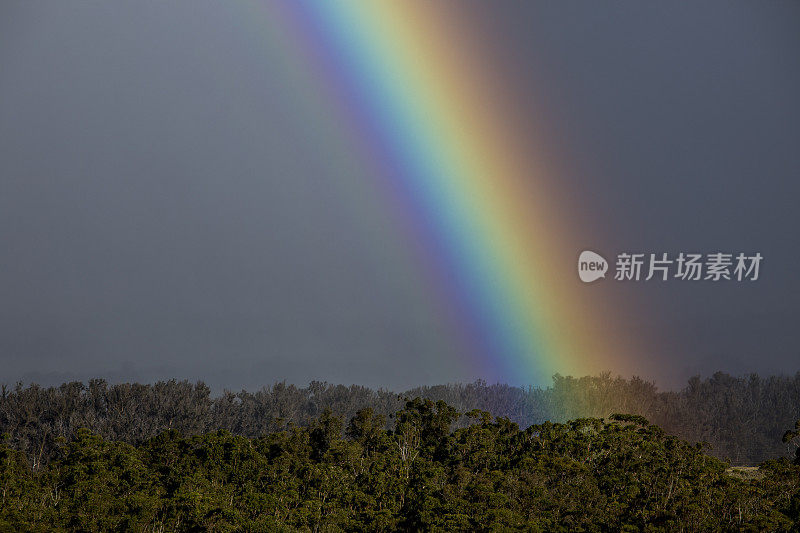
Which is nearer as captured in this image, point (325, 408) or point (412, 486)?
point (412, 486)

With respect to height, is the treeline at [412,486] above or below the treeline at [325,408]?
below

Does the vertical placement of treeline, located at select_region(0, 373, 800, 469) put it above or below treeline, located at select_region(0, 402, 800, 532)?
above

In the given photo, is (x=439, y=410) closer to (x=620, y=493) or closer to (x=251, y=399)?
(x=620, y=493)

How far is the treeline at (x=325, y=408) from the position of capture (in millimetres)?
133500

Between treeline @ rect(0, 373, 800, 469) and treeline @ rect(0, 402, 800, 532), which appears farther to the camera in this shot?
treeline @ rect(0, 373, 800, 469)

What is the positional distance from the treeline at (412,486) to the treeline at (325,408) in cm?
5187

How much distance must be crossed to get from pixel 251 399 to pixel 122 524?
402 ft

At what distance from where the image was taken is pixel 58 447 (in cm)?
12525

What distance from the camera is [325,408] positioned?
14488 cm

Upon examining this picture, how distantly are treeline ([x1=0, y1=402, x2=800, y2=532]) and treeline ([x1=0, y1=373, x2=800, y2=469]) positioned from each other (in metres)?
51.9

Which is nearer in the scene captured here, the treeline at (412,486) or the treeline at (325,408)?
the treeline at (412,486)

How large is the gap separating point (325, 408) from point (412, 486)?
292 feet

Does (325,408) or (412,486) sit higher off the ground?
(325,408)

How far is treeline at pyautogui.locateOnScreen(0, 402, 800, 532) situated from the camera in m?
49.2
